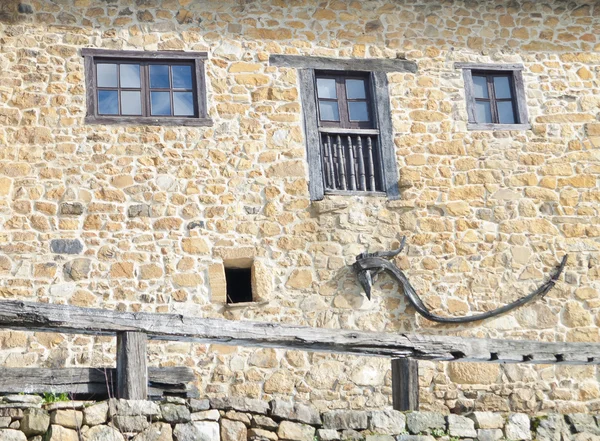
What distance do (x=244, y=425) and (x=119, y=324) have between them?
3.48ft

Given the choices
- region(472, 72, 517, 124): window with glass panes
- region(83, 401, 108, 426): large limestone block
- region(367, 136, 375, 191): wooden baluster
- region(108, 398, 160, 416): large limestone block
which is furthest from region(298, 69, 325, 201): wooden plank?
region(83, 401, 108, 426): large limestone block

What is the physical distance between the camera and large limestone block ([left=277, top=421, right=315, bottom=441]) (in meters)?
7.30

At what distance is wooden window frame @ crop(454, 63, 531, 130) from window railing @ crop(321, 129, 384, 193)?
1.09 m

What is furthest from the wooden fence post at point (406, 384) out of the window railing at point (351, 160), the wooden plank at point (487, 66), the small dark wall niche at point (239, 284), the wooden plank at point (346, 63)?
the wooden plank at point (487, 66)

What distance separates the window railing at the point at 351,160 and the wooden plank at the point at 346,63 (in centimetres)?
69

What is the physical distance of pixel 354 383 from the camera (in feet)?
33.6

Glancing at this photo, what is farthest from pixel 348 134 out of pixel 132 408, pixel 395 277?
pixel 132 408

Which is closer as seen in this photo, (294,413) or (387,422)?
(294,413)

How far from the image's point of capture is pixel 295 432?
24.0ft

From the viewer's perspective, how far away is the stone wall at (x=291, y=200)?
33.5 ft

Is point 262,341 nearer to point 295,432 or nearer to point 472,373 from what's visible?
point 295,432

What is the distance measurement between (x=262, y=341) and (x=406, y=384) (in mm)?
1124

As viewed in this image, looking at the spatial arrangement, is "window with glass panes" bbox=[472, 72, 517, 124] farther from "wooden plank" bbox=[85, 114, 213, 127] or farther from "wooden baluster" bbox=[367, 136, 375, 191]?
"wooden plank" bbox=[85, 114, 213, 127]

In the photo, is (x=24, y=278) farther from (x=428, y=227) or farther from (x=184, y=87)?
(x=428, y=227)
